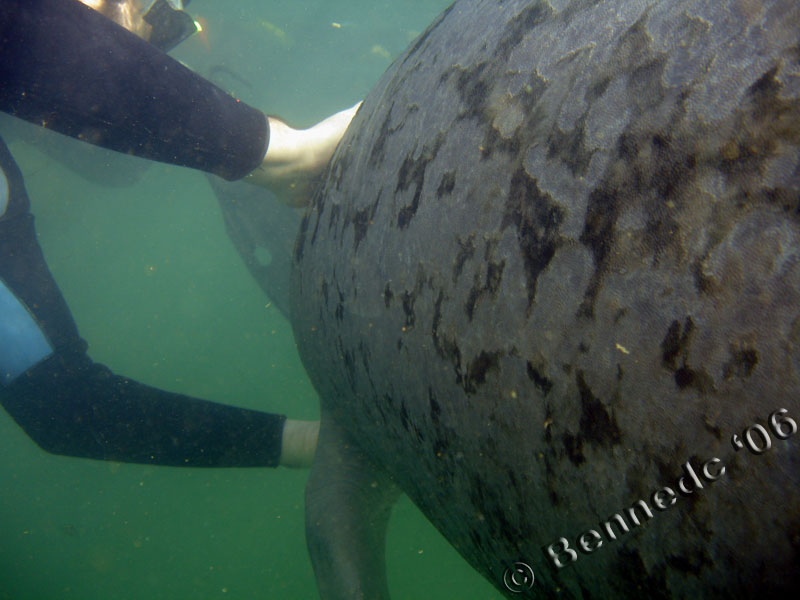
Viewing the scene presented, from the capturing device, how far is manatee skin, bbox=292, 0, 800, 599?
55 cm

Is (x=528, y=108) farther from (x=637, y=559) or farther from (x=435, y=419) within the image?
(x=637, y=559)

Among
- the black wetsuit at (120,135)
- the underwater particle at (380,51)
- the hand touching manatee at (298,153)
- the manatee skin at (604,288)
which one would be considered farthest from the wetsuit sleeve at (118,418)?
the underwater particle at (380,51)

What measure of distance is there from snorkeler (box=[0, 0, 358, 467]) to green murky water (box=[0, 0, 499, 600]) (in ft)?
19.0

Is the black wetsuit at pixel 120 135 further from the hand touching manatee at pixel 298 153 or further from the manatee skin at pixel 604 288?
the manatee skin at pixel 604 288

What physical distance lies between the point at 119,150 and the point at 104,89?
0.31 metres

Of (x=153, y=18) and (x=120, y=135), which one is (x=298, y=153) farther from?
(x=153, y=18)

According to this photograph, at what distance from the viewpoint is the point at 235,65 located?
67.3ft

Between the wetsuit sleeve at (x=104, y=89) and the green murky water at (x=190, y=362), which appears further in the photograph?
the green murky water at (x=190, y=362)

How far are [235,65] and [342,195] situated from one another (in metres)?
23.1

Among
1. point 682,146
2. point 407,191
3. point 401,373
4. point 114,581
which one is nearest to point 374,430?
point 401,373

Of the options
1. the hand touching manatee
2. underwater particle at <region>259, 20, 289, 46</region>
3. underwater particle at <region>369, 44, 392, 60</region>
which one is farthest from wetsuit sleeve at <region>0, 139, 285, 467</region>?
underwater particle at <region>259, 20, 289, 46</region>

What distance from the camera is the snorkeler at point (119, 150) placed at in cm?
173

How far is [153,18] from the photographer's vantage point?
381 cm

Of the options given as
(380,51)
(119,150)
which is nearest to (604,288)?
(119,150)
